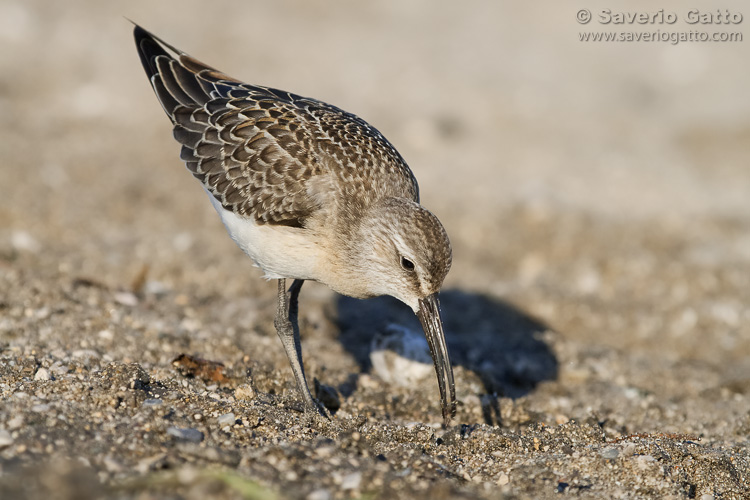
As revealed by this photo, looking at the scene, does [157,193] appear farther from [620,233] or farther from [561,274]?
[620,233]

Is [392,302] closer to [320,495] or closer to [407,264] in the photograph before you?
[407,264]

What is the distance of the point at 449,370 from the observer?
5.72 meters

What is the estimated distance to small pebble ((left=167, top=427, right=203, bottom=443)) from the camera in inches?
183

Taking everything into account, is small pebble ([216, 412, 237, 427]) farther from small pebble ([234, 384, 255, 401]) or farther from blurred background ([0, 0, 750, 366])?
blurred background ([0, 0, 750, 366])

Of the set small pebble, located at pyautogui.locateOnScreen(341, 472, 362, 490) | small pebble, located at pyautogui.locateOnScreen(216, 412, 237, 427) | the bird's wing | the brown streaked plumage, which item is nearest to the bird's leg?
the brown streaked plumage

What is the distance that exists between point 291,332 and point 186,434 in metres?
1.80

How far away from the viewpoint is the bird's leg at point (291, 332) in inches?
239

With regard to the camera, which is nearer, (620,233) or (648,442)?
(648,442)

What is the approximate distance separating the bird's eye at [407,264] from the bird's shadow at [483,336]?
62.5 inches

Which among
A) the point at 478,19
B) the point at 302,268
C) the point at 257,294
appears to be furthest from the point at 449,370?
the point at 478,19

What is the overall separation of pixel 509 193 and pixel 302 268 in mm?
6320

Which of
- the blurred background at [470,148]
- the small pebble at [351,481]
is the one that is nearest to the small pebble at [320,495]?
the small pebble at [351,481]

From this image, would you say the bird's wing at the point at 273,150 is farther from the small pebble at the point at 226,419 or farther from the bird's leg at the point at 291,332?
the small pebble at the point at 226,419

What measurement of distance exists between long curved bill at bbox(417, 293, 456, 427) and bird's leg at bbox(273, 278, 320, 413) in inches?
40.1
